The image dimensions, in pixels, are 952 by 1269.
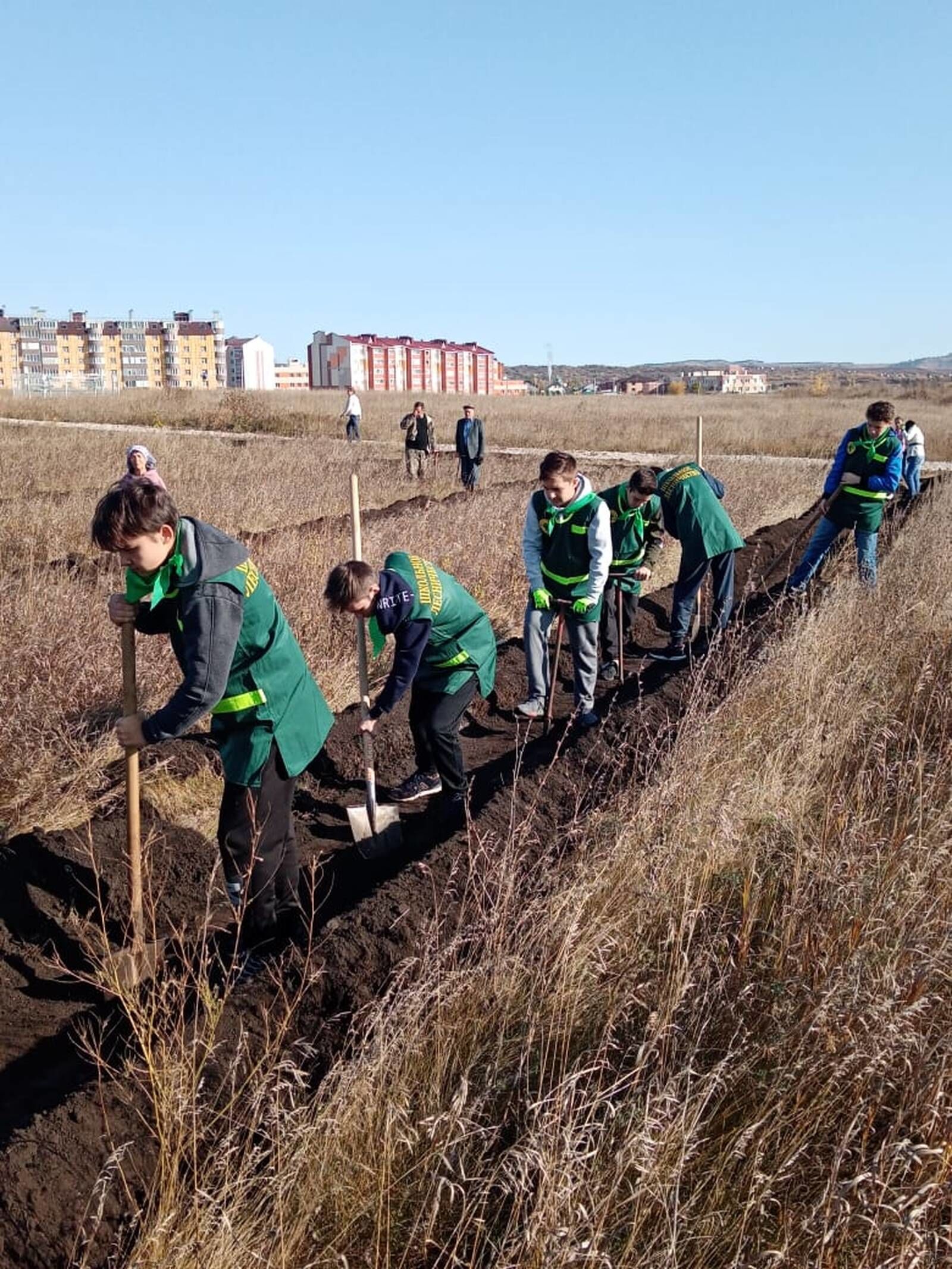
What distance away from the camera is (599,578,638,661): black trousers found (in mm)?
7473

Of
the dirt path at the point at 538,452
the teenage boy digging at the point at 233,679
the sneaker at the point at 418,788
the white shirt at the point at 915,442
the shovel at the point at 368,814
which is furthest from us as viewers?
the dirt path at the point at 538,452

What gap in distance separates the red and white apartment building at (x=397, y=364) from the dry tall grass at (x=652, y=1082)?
3539 inches

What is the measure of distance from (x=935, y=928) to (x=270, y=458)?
17422 mm

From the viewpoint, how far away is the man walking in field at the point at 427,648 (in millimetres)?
4117

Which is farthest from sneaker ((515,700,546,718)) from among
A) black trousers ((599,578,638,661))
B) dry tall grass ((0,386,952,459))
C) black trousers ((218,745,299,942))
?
dry tall grass ((0,386,952,459))

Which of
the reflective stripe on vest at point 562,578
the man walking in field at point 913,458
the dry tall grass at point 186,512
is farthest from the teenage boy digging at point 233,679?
the man walking in field at point 913,458

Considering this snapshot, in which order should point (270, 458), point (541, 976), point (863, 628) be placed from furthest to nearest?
point (270, 458) < point (863, 628) < point (541, 976)

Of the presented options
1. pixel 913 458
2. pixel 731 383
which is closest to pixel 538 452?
pixel 913 458

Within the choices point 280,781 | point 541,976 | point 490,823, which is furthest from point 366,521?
point 541,976

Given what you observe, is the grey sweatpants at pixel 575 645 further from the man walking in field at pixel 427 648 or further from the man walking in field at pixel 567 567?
the man walking in field at pixel 427 648

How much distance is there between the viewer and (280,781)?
3.51 m

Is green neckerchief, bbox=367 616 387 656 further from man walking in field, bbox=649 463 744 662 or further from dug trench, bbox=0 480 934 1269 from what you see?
man walking in field, bbox=649 463 744 662

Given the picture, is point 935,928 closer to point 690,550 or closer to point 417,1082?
point 417,1082

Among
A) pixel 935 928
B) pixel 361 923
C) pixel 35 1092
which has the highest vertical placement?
pixel 935 928
